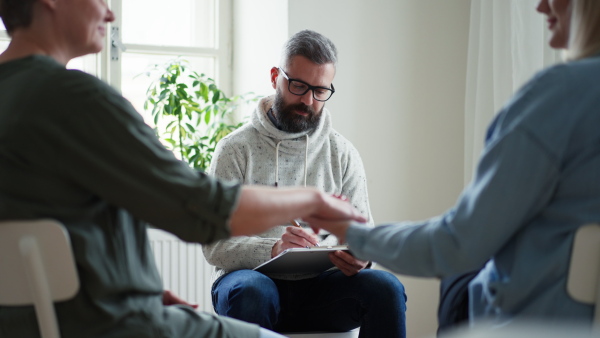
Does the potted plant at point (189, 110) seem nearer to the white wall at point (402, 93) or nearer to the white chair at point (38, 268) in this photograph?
the white wall at point (402, 93)

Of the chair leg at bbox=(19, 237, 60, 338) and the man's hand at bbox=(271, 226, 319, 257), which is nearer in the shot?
the chair leg at bbox=(19, 237, 60, 338)

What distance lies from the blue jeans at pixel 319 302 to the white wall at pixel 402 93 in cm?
136

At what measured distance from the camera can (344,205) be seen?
64.0 inches

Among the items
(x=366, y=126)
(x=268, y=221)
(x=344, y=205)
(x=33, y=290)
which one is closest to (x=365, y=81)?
(x=366, y=126)

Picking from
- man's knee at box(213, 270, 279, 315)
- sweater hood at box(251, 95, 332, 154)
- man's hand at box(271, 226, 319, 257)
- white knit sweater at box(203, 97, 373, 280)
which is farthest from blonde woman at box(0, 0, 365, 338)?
sweater hood at box(251, 95, 332, 154)

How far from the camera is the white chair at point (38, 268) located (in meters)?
1.19

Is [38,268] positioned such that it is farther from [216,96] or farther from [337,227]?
[216,96]

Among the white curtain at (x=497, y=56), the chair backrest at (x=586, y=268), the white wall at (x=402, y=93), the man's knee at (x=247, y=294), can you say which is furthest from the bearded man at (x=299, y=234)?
the chair backrest at (x=586, y=268)

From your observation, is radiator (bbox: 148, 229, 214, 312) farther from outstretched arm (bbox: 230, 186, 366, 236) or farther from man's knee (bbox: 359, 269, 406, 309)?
outstretched arm (bbox: 230, 186, 366, 236)

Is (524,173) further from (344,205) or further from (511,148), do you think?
(344,205)

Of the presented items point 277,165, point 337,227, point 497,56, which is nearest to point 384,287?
point 277,165

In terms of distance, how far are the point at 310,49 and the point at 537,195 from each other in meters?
1.51

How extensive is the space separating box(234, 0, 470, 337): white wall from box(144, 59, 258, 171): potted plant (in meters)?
0.19

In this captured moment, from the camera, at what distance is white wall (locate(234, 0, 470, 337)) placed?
12.0 feet
